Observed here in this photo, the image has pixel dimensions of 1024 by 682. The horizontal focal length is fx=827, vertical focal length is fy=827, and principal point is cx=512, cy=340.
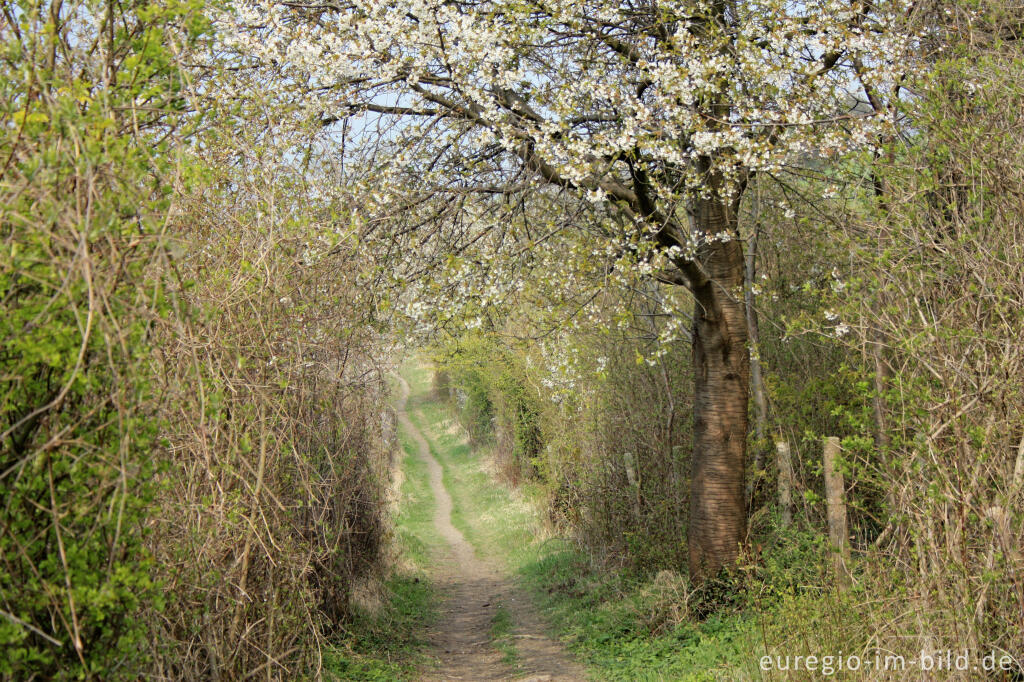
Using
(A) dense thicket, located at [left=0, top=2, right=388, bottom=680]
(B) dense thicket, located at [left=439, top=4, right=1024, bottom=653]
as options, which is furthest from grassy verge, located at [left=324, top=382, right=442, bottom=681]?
(B) dense thicket, located at [left=439, top=4, right=1024, bottom=653]

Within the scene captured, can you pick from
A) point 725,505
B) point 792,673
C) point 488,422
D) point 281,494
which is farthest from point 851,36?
point 488,422

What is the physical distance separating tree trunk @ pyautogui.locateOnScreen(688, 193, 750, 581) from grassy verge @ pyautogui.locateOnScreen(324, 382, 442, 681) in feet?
11.1

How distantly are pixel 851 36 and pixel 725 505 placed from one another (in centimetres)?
491

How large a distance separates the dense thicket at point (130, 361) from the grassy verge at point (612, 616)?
330 centimetres

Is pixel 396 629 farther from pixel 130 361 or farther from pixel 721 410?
pixel 130 361

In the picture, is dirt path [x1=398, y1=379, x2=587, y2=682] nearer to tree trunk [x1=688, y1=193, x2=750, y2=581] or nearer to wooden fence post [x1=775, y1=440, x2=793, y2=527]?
tree trunk [x1=688, y1=193, x2=750, y2=581]

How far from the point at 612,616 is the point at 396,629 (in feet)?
8.48

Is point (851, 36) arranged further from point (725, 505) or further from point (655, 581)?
point (655, 581)

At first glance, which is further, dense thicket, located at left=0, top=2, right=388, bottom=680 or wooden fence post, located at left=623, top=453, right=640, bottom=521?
wooden fence post, located at left=623, top=453, right=640, bottom=521

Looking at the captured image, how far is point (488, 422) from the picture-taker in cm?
2844

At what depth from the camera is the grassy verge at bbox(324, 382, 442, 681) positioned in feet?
25.8

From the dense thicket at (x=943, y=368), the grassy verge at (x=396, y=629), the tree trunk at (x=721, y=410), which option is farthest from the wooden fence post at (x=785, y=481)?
the grassy verge at (x=396, y=629)

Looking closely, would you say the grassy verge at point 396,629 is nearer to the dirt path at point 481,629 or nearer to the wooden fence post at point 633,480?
the dirt path at point 481,629

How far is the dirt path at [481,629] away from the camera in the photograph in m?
8.64
